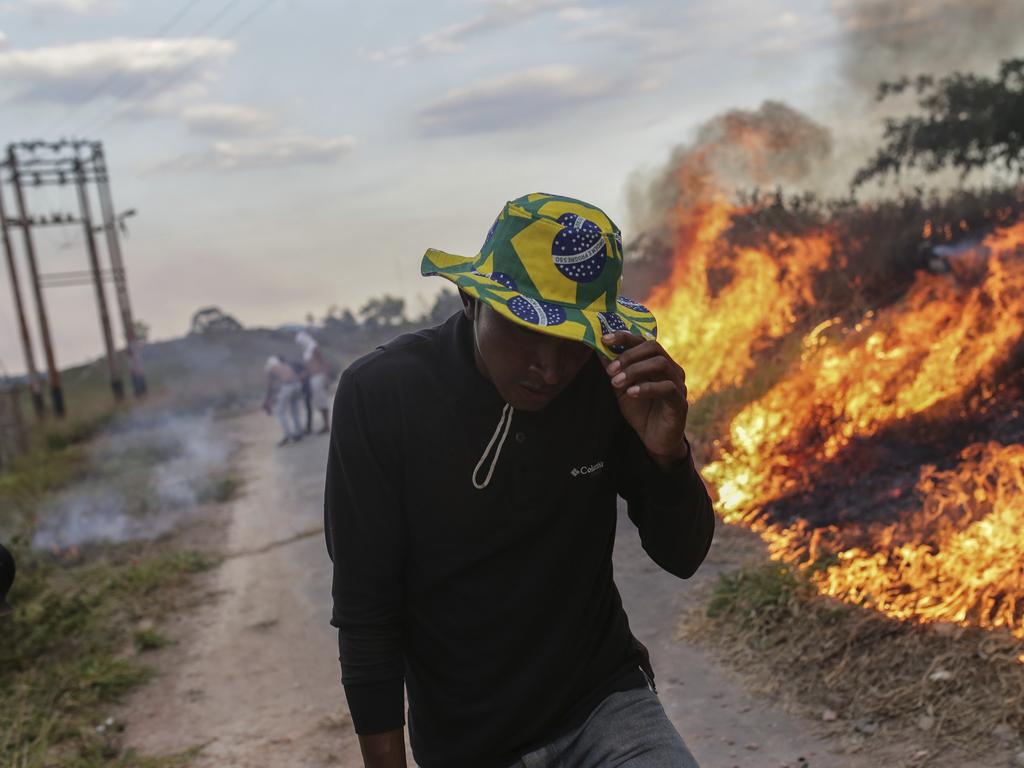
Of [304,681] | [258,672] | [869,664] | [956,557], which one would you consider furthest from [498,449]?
[258,672]

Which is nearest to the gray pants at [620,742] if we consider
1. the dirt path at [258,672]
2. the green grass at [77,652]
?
the dirt path at [258,672]

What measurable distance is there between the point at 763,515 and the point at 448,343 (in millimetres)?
5327

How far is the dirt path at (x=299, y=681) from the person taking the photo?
4.66 m

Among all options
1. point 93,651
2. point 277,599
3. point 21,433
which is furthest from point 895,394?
point 21,433

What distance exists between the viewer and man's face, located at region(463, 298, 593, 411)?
2.14m

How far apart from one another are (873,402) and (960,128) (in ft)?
21.6

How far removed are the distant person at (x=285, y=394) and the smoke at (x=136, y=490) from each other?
121 centimetres

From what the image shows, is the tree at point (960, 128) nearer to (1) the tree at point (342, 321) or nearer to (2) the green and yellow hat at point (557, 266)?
(2) the green and yellow hat at point (557, 266)

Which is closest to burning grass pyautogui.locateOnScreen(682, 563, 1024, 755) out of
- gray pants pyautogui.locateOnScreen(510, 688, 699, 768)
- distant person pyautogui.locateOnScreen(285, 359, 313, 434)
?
gray pants pyautogui.locateOnScreen(510, 688, 699, 768)

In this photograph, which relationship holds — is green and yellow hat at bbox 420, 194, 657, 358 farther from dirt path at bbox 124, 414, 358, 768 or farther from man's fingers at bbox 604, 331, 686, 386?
dirt path at bbox 124, 414, 358, 768

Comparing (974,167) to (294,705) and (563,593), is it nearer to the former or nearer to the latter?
(294,705)

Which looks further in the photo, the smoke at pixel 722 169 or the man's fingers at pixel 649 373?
the smoke at pixel 722 169

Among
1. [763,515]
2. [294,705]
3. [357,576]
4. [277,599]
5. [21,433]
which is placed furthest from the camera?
[21,433]

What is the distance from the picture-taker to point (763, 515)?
712 cm
